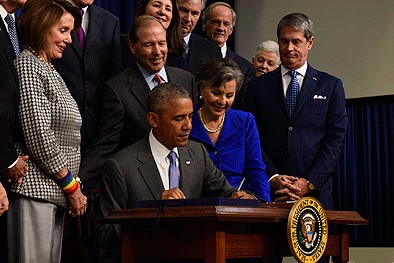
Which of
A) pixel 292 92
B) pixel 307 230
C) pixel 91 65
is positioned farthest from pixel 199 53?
pixel 307 230

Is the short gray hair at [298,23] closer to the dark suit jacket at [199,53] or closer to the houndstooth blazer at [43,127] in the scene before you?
the dark suit jacket at [199,53]

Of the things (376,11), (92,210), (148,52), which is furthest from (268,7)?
(92,210)

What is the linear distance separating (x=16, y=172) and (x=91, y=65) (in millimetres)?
1116

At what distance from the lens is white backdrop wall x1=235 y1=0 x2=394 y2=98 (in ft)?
21.9

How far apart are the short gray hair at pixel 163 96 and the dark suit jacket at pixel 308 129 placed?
1.16 m

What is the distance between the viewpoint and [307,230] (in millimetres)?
2910

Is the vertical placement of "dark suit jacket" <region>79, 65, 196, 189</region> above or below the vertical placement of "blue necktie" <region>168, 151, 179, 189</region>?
above

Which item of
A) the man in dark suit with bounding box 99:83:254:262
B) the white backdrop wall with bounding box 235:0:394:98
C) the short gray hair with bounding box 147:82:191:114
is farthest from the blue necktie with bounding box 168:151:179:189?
the white backdrop wall with bounding box 235:0:394:98

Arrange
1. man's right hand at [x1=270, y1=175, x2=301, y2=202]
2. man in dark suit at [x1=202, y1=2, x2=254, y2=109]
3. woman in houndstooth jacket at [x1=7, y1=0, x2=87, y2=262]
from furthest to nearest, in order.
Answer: man in dark suit at [x1=202, y1=2, x2=254, y2=109] → man's right hand at [x1=270, y1=175, x2=301, y2=202] → woman in houndstooth jacket at [x1=7, y1=0, x2=87, y2=262]

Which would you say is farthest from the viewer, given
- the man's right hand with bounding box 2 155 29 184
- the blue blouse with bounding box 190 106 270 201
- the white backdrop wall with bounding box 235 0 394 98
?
the white backdrop wall with bounding box 235 0 394 98

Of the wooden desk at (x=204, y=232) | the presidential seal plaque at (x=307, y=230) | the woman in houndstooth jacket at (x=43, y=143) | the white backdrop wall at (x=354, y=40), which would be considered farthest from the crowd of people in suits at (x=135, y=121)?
the white backdrop wall at (x=354, y=40)

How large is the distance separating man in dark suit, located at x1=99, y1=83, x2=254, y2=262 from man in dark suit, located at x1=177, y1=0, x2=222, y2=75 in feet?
3.36

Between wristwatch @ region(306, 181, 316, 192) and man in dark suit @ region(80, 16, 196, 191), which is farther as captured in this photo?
wristwatch @ region(306, 181, 316, 192)

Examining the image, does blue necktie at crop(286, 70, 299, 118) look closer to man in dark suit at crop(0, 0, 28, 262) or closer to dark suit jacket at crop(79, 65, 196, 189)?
dark suit jacket at crop(79, 65, 196, 189)
